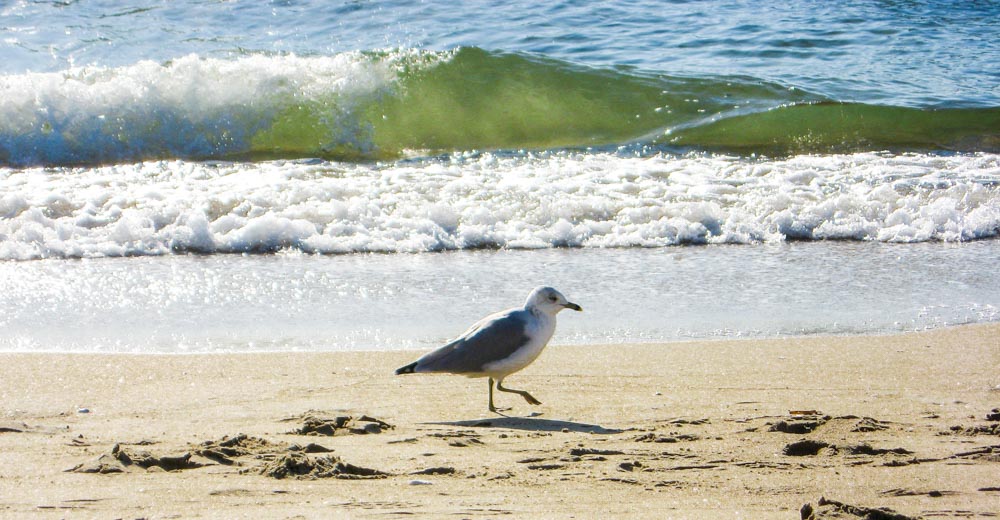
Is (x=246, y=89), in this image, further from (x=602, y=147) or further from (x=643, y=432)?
(x=643, y=432)

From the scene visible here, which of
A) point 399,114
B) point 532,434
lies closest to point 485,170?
point 399,114

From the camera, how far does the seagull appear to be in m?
4.28

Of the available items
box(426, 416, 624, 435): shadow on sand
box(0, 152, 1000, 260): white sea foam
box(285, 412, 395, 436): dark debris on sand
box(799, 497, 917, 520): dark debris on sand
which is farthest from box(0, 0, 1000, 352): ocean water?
box(799, 497, 917, 520): dark debris on sand

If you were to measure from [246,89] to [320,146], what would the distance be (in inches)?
58.5

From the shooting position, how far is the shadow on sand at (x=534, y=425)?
3.79m

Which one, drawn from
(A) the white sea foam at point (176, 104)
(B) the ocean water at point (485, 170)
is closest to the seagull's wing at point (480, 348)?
(B) the ocean water at point (485, 170)

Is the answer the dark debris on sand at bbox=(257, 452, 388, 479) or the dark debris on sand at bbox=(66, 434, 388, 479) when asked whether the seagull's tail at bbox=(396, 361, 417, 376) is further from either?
the dark debris on sand at bbox=(257, 452, 388, 479)

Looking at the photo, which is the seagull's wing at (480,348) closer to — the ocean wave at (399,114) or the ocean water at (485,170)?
the ocean water at (485,170)

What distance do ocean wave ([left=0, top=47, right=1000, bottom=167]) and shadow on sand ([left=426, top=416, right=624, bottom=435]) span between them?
766 cm

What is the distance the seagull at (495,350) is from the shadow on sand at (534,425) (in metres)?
0.20

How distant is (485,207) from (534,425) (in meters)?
4.70

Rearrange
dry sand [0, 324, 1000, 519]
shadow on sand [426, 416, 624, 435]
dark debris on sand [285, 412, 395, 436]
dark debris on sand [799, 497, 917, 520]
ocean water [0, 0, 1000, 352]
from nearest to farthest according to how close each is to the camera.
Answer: dark debris on sand [799, 497, 917, 520] → dry sand [0, 324, 1000, 519] → dark debris on sand [285, 412, 395, 436] → shadow on sand [426, 416, 624, 435] → ocean water [0, 0, 1000, 352]

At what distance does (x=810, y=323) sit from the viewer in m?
5.68

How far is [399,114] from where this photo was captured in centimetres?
1252
